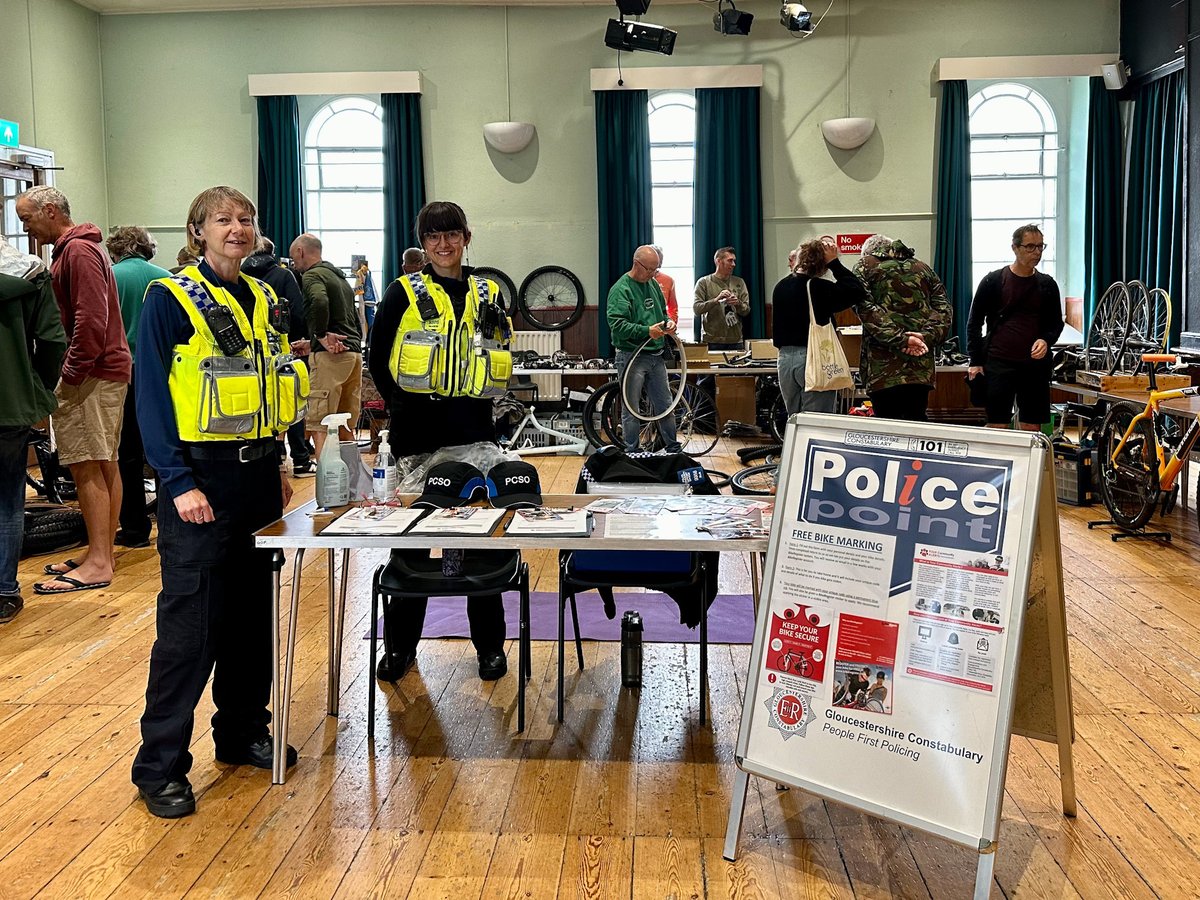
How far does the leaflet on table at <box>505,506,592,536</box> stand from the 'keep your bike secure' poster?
1.96ft

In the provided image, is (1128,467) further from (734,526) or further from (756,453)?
(734,526)

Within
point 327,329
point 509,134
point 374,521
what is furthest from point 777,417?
point 374,521

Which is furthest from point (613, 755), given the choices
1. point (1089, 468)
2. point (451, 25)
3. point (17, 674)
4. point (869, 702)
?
point (451, 25)

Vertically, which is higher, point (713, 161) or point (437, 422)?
point (713, 161)

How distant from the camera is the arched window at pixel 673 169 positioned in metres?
11.7

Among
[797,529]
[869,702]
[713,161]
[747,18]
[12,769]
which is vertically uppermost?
[747,18]

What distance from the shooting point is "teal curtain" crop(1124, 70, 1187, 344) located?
1013 cm

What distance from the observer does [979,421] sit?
1034 centimetres

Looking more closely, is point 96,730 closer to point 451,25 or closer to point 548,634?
point 548,634

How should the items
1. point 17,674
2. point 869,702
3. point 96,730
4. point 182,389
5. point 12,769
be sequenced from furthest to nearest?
1. point 17,674
2. point 96,730
3. point 12,769
4. point 182,389
5. point 869,702

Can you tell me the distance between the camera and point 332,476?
3332 mm

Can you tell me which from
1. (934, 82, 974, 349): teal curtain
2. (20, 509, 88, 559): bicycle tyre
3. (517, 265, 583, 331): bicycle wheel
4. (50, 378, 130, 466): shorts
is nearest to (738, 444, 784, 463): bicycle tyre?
(517, 265, 583, 331): bicycle wheel

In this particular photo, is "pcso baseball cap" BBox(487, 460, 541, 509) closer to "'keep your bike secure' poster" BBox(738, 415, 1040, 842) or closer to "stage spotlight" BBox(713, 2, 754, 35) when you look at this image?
"'keep your bike secure' poster" BBox(738, 415, 1040, 842)

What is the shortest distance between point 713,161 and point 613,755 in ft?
29.3
